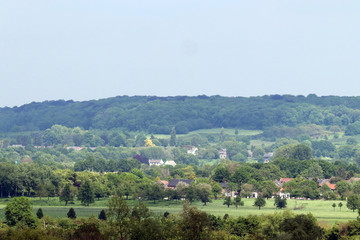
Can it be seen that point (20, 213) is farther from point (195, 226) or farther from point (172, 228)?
point (195, 226)

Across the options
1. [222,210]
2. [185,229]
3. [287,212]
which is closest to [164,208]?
[222,210]

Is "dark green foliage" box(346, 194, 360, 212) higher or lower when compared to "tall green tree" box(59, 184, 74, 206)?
lower

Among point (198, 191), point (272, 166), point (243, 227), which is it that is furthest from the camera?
point (272, 166)

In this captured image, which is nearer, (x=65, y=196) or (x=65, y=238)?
(x=65, y=238)

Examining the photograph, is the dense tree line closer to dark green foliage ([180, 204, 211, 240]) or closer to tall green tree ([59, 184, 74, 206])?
dark green foliage ([180, 204, 211, 240])

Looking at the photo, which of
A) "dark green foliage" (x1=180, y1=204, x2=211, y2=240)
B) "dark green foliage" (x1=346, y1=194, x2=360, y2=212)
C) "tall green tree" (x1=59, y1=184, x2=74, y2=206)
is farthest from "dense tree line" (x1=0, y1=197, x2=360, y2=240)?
"dark green foliage" (x1=346, y1=194, x2=360, y2=212)

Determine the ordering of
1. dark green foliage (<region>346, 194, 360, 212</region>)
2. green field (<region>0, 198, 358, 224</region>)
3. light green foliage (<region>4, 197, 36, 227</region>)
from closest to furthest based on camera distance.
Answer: light green foliage (<region>4, 197, 36, 227</region>)
green field (<region>0, 198, 358, 224</region>)
dark green foliage (<region>346, 194, 360, 212</region>)

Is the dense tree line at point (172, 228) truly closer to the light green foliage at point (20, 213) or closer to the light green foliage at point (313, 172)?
the light green foliage at point (20, 213)

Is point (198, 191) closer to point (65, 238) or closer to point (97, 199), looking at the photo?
point (97, 199)

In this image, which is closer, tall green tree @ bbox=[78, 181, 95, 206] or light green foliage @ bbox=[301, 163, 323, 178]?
tall green tree @ bbox=[78, 181, 95, 206]

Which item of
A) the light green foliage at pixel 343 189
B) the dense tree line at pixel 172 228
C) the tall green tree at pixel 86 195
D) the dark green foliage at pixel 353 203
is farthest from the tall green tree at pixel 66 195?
the light green foliage at pixel 343 189
